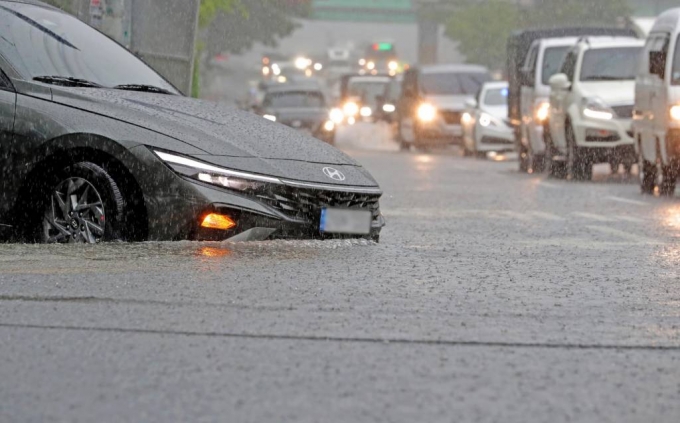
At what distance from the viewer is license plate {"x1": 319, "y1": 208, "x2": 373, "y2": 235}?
30.3 feet

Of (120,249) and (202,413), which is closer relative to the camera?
(202,413)

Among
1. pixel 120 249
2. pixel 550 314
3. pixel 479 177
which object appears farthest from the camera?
pixel 479 177

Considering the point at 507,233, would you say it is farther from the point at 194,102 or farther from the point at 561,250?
the point at 194,102

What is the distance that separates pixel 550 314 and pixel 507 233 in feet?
16.4

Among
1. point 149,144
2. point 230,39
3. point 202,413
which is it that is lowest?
point 202,413

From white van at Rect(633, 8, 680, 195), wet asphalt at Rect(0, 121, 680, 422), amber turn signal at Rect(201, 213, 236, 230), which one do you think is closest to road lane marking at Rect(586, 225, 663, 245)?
wet asphalt at Rect(0, 121, 680, 422)

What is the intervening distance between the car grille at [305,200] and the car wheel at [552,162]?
14557mm

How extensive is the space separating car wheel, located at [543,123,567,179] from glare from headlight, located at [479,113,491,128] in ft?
27.3

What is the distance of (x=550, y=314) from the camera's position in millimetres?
7070

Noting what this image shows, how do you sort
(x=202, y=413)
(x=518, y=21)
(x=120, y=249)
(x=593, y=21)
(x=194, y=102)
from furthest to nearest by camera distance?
(x=518, y=21), (x=593, y=21), (x=194, y=102), (x=120, y=249), (x=202, y=413)

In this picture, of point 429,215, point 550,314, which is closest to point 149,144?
point 550,314

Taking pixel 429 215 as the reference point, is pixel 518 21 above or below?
above

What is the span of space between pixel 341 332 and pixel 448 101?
31822mm

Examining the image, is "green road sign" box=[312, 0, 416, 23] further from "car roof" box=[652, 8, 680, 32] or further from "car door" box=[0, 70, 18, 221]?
"car door" box=[0, 70, 18, 221]
